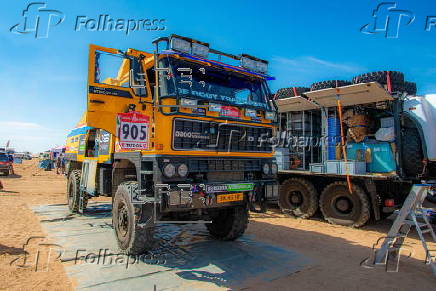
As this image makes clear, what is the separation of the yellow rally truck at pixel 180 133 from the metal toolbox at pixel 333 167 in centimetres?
355

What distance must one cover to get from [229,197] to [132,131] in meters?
1.83

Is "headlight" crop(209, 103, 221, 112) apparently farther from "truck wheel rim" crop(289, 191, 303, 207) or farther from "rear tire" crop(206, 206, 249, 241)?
"truck wheel rim" crop(289, 191, 303, 207)

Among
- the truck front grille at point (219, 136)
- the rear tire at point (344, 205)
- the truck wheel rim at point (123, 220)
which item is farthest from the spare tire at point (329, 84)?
the truck wheel rim at point (123, 220)

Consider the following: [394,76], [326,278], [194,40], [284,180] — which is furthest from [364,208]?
[194,40]

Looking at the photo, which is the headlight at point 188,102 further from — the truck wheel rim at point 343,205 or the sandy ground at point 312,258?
the truck wheel rim at point 343,205

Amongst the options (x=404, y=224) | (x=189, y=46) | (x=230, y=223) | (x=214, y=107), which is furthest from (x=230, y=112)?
(x=404, y=224)

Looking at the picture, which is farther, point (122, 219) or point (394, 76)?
point (394, 76)

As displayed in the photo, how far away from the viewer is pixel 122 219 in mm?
5086

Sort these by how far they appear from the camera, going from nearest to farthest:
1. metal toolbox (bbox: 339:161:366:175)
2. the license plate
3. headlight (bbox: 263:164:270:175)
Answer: the license plate → headlight (bbox: 263:164:270:175) → metal toolbox (bbox: 339:161:366:175)

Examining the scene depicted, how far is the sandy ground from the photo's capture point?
424 centimetres

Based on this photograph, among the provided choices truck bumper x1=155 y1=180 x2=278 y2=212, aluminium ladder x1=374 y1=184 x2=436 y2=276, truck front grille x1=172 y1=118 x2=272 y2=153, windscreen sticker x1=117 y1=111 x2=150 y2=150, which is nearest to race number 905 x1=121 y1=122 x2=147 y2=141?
windscreen sticker x1=117 y1=111 x2=150 y2=150

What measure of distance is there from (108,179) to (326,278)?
4.58 meters

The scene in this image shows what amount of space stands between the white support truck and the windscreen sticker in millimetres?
5405

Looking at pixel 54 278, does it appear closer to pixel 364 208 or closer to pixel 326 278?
pixel 326 278
